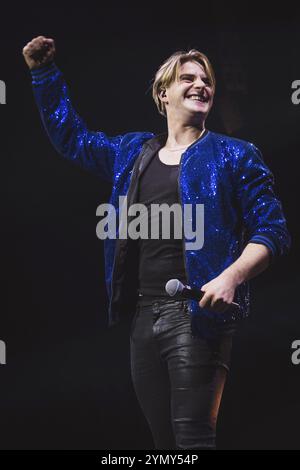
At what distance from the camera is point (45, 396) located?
8.98ft

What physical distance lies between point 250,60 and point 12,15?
3.02 ft

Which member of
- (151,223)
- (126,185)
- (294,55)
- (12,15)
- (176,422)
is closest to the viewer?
(176,422)

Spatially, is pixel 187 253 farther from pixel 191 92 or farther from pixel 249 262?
pixel 191 92

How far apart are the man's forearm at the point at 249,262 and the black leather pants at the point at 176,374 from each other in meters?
0.17

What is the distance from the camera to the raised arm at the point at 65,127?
2195 millimetres

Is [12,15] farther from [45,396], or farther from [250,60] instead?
[45,396]

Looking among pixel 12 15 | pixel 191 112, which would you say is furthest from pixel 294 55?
pixel 12 15

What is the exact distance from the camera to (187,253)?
1885 millimetres

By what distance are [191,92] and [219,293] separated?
65cm
